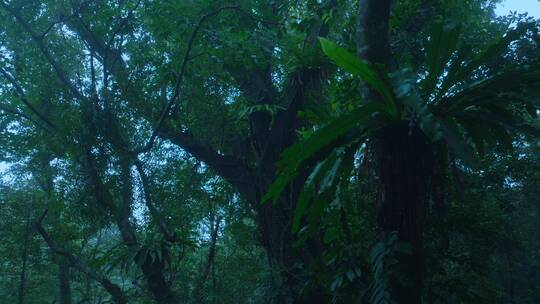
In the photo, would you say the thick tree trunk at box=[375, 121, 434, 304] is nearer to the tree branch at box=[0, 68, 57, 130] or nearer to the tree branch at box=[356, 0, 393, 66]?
the tree branch at box=[356, 0, 393, 66]

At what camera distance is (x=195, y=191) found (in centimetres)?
696

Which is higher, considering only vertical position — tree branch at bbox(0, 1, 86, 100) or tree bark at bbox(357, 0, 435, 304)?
tree branch at bbox(0, 1, 86, 100)

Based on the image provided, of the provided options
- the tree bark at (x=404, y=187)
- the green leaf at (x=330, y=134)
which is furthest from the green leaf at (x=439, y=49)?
the green leaf at (x=330, y=134)

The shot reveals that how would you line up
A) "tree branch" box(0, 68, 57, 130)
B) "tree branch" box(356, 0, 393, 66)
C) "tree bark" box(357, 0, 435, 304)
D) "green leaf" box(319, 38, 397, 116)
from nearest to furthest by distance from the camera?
1. "green leaf" box(319, 38, 397, 116)
2. "tree bark" box(357, 0, 435, 304)
3. "tree branch" box(356, 0, 393, 66)
4. "tree branch" box(0, 68, 57, 130)

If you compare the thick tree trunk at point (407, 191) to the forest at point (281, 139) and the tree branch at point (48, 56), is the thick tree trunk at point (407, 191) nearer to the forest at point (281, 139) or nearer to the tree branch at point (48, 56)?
the forest at point (281, 139)

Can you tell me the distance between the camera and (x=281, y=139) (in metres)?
6.20

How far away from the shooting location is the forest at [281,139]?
296 centimetres

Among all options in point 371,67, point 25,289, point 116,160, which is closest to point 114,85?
point 116,160

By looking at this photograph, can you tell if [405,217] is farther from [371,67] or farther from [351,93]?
[351,93]

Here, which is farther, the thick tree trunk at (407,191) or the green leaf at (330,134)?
the thick tree trunk at (407,191)

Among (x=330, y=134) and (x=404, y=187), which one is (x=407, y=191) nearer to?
(x=404, y=187)

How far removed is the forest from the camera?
2965mm

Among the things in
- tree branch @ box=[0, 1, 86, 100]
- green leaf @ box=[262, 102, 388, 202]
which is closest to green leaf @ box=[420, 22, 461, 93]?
green leaf @ box=[262, 102, 388, 202]

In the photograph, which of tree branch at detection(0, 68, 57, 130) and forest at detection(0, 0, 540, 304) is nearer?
forest at detection(0, 0, 540, 304)
